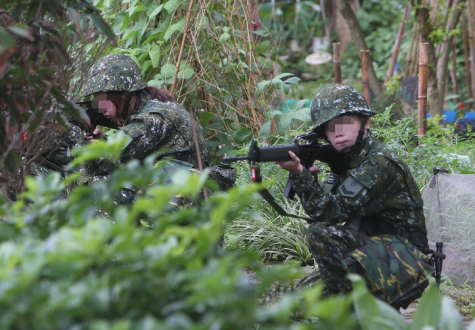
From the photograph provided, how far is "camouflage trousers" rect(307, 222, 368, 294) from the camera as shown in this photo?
10.6 feet

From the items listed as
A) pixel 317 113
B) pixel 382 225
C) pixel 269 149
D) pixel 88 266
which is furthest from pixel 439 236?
pixel 88 266

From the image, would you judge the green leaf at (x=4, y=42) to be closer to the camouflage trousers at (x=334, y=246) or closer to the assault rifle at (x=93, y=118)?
the camouflage trousers at (x=334, y=246)

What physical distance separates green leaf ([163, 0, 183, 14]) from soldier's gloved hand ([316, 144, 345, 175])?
2681 millimetres

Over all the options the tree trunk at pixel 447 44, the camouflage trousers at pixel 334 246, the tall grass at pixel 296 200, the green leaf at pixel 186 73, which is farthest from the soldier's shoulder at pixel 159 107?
the tree trunk at pixel 447 44

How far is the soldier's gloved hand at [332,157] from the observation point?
10.8 ft

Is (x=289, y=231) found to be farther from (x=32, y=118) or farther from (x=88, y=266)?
(x=88, y=266)

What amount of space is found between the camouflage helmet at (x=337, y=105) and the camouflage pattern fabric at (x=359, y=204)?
A: 16cm

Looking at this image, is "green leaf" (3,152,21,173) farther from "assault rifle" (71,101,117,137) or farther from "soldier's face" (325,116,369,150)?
"assault rifle" (71,101,117,137)

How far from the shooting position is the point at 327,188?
346cm

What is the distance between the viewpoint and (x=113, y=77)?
4070 millimetres

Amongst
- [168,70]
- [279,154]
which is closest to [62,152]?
[168,70]

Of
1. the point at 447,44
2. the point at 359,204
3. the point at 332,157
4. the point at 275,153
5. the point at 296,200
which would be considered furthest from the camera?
the point at 447,44

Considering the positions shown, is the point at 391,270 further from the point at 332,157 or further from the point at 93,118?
the point at 93,118

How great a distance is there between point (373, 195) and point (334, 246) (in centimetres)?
30
